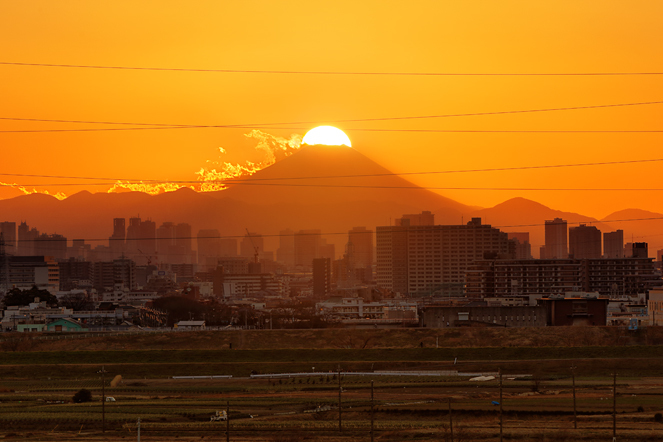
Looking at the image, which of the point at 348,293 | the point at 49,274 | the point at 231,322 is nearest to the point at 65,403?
the point at 231,322

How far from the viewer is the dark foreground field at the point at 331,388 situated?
28.1m

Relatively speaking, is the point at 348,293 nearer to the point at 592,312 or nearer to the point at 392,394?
the point at 592,312

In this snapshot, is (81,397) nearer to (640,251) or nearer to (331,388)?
(331,388)

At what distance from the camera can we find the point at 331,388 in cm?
3684

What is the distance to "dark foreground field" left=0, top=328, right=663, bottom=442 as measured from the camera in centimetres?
2808

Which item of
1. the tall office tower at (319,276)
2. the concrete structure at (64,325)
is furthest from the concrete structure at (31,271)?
the concrete structure at (64,325)

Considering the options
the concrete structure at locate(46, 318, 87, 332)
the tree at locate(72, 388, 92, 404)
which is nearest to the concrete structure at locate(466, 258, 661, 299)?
the concrete structure at locate(46, 318, 87, 332)

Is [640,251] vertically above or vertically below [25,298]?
above

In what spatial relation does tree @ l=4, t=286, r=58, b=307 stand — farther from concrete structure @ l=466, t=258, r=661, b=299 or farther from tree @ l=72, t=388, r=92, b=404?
tree @ l=72, t=388, r=92, b=404

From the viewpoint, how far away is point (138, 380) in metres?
40.8

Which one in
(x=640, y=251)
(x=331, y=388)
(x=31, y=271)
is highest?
(x=640, y=251)

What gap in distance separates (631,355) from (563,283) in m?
81.1

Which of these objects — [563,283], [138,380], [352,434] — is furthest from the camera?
[563,283]

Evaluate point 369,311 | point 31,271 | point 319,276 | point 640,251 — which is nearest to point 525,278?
point 640,251
